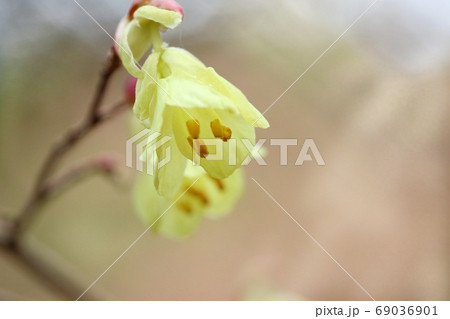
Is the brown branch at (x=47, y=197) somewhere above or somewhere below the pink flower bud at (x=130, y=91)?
below

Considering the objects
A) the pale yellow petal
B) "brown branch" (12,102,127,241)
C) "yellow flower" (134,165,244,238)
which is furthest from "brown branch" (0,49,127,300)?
the pale yellow petal

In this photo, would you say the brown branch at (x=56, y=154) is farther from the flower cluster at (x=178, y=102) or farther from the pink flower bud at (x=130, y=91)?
the flower cluster at (x=178, y=102)

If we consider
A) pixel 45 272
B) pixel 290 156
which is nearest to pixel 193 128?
pixel 45 272

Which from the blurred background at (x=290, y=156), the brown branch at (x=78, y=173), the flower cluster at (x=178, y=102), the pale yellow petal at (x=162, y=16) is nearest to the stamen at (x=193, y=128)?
the flower cluster at (x=178, y=102)

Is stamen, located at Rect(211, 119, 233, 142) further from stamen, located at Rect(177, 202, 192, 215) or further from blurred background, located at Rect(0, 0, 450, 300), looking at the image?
blurred background, located at Rect(0, 0, 450, 300)

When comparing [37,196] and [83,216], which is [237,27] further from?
[37,196]
